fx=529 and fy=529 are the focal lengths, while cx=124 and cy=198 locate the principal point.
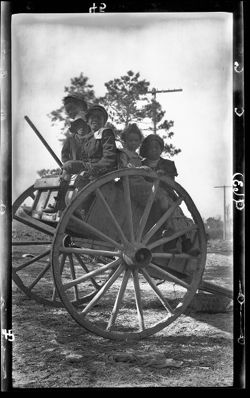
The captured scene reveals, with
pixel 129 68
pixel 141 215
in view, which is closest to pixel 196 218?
pixel 141 215

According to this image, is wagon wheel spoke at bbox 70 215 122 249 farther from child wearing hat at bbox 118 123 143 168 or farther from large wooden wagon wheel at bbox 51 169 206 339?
child wearing hat at bbox 118 123 143 168

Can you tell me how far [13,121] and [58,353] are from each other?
1843mm

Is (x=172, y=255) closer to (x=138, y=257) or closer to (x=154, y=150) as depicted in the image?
(x=138, y=257)

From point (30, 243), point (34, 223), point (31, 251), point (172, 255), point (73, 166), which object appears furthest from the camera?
point (31, 251)

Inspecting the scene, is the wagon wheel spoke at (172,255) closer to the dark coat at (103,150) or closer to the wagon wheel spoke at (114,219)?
the wagon wheel spoke at (114,219)

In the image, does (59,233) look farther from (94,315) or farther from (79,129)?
(94,315)

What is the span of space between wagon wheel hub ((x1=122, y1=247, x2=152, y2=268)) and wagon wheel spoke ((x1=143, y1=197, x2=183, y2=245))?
8 cm

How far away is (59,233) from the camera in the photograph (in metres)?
3.95

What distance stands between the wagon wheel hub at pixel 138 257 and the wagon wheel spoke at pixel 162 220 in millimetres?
77

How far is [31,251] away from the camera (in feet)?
17.0

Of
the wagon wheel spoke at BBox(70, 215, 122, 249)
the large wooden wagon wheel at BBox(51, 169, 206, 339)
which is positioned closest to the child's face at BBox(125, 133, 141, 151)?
the large wooden wagon wheel at BBox(51, 169, 206, 339)

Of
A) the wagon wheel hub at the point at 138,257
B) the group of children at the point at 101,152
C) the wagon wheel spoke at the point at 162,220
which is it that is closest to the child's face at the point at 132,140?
the group of children at the point at 101,152

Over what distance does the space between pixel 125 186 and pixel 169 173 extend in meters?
0.38

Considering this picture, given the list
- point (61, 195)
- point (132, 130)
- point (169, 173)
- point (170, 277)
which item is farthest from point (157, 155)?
point (170, 277)
